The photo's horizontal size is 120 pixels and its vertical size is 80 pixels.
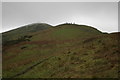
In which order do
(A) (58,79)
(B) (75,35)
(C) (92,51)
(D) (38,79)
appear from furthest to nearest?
(B) (75,35)
(C) (92,51)
(D) (38,79)
(A) (58,79)

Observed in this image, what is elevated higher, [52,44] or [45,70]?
[52,44]

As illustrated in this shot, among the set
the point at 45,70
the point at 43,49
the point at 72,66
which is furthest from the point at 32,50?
the point at 72,66

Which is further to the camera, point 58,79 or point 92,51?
point 92,51

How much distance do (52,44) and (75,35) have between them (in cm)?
1327

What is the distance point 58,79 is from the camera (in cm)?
3108

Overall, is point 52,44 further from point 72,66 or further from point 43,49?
point 72,66

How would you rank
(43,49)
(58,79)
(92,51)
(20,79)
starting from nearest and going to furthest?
(58,79), (20,79), (92,51), (43,49)

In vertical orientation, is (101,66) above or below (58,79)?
above

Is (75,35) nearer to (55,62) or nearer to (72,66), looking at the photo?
(55,62)

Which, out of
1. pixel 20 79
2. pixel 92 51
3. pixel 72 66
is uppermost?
pixel 92 51

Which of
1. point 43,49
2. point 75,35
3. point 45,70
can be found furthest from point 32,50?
point 45,70

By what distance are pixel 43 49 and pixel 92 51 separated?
80.2 feet

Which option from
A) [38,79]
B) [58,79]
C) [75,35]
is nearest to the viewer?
[58,79]

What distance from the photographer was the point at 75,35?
75250 mm
